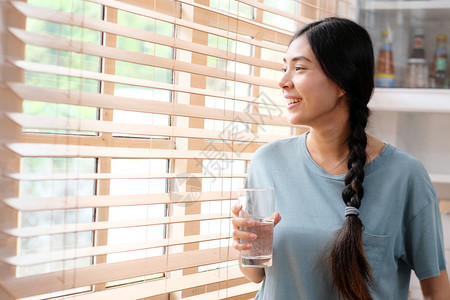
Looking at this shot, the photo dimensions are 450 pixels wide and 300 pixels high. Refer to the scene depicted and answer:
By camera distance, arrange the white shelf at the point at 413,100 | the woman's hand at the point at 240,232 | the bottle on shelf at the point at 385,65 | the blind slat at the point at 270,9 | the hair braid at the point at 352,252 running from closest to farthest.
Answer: the woman's hand at the point at 240,232
the hair braid at the point at 352,252
the blind slat at the point at 270,9
the white shelf at the point at 413,100
the bottle on shelf at the point at 385,65

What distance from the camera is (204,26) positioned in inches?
48.4

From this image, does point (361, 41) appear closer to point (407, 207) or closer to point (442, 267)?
point (407, 207)

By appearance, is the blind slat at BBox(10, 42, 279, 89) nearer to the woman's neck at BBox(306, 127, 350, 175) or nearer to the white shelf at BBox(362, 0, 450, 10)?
the woman's neck at BBox(306, 127, 350, 175)

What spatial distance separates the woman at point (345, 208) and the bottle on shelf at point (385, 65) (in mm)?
769

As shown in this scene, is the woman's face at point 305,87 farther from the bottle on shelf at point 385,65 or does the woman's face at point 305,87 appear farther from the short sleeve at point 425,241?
the bottle on shelf at point 385,65

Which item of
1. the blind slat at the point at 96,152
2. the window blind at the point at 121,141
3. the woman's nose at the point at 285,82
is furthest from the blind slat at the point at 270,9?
the blind slat at the point at 96,152

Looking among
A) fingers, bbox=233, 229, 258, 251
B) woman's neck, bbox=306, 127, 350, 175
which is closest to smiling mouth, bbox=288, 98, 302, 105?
woman's neck, bbox=306, 127, 350, 175

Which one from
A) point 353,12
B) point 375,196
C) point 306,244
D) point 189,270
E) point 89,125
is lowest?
point 189,270

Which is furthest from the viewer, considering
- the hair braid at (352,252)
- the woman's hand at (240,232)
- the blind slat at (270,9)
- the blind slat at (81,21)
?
the blind slat at (270,9)

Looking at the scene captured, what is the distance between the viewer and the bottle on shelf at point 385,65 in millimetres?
1996

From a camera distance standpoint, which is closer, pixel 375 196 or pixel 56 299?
pixel 56 299

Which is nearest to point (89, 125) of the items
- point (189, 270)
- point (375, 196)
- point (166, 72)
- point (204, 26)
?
point (166, 72)

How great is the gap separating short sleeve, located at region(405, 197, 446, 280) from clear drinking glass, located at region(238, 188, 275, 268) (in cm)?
37

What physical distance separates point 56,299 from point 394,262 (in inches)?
29.4
